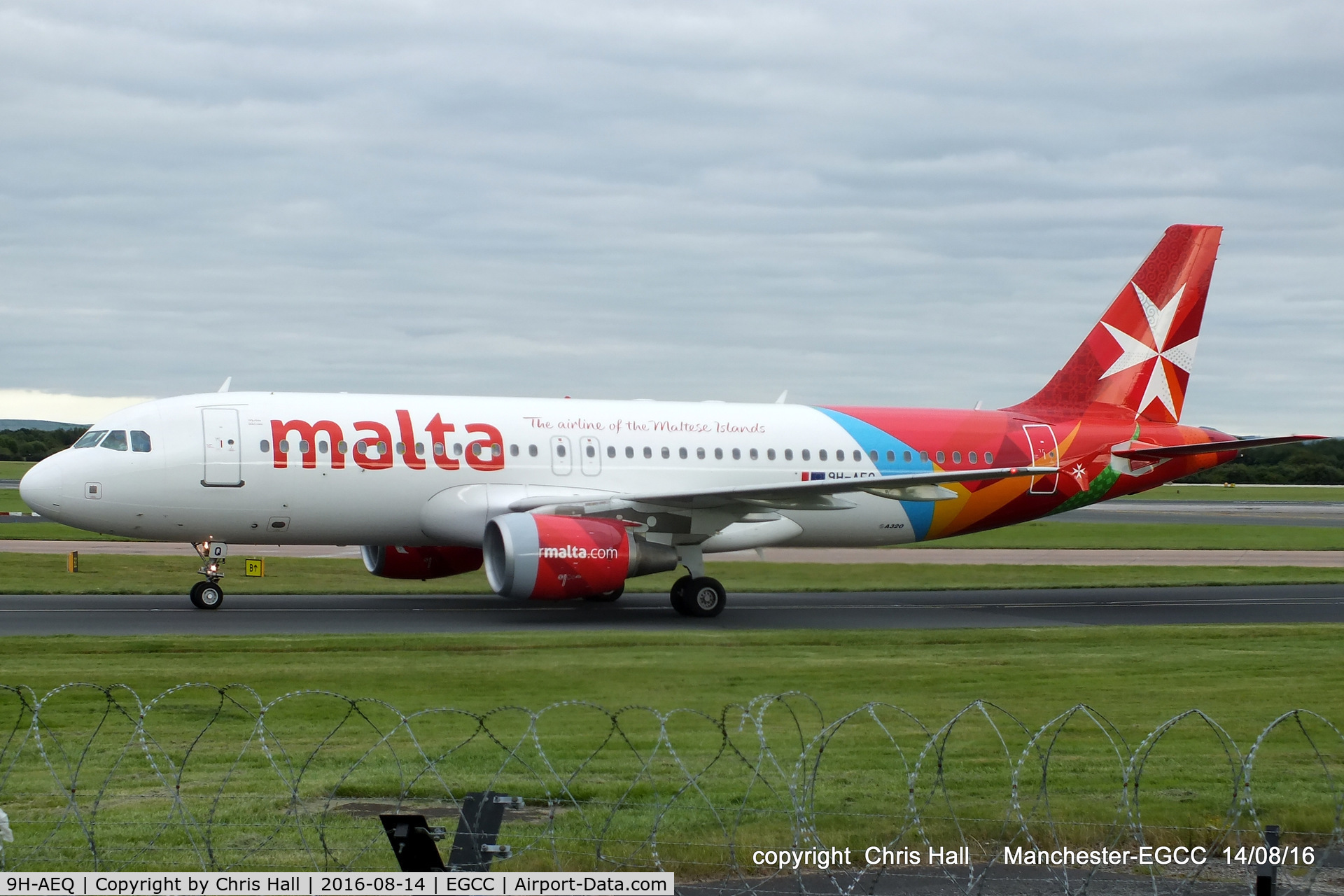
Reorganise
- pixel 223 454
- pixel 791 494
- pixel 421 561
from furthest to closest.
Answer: pixel 421 561, pixel 791 494, pixel 223 454

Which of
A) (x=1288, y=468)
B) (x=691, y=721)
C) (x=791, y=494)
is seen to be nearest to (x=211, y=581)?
(x=791, y=494)

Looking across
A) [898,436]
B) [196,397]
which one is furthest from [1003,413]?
[196,397]

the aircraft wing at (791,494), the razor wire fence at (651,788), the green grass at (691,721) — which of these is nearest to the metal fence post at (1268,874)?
the razor wire fence at (651,788)

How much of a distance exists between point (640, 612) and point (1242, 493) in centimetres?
8346

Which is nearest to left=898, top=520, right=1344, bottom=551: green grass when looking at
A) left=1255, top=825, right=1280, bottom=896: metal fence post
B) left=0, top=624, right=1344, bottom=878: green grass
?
left=0, top=624, right=1344, bottom=878: green grass

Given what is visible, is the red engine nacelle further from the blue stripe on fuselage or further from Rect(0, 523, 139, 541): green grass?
Rect(0, 523, 139, 541): green grass

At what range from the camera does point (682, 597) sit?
26359mm

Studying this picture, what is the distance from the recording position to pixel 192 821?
33.6 feet

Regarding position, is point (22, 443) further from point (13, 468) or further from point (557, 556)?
point (557, 556)

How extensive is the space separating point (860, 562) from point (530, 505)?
410 inches

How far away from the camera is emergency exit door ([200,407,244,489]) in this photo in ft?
83.0

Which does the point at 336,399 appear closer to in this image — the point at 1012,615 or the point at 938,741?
the point at 1012,615

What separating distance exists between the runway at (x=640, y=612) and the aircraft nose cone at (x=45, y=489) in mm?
1799

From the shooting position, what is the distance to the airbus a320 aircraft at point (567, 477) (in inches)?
988
